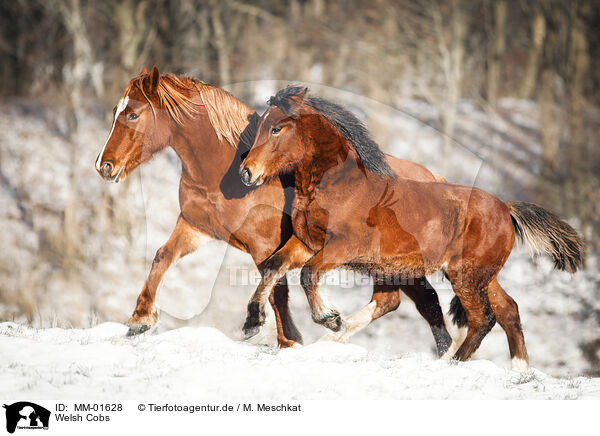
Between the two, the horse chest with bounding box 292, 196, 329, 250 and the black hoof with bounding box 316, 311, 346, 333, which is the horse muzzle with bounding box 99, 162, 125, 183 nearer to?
the horse chest with bounding box 292, 196, 329, 250

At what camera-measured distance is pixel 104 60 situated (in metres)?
8.16

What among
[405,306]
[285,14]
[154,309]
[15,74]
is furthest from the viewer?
[285,14]

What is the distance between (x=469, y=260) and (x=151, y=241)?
238 centimetres

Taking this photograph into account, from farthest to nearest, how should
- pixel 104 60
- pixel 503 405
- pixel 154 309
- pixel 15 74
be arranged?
pixel 15 74, pixel 104 60, pixel 154 309, pixel 503 405

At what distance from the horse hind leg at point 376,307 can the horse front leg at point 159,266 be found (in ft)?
3.68

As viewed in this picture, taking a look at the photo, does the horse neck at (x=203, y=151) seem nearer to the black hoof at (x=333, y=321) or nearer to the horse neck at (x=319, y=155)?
the horse neck at (x=319, y=155)

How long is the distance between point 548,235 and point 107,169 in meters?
2.81

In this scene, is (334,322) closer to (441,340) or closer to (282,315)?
(282,315)

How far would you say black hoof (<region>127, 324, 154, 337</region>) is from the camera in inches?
138

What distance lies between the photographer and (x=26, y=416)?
3057mm

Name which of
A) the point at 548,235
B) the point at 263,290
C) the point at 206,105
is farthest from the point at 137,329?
the point at 548,235

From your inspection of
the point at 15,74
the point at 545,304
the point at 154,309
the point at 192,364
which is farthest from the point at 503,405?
the point at 15,74

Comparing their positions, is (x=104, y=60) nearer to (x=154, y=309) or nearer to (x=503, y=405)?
(x=154, y=309)

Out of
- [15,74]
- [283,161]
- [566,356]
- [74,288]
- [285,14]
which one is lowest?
[566,356]
